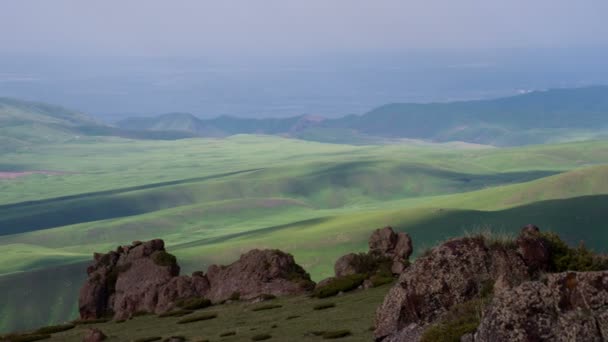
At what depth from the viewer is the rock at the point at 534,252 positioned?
117ft

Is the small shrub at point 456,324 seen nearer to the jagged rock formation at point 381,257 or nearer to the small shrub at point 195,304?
the jagged rock formation at point 381,257

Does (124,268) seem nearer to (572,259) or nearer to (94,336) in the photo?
(94,336)

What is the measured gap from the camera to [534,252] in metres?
36.1

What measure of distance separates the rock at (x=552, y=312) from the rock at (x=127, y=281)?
174ft

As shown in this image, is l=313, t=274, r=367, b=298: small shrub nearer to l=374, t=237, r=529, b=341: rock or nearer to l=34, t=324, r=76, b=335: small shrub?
l=34, t=324, r=76, b=335: small shrub

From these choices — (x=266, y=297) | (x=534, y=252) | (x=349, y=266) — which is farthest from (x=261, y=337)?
(x=349, y=266)

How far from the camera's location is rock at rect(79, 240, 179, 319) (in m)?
72.1

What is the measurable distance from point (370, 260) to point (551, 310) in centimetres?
4418

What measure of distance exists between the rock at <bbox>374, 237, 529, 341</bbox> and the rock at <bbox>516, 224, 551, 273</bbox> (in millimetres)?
2033

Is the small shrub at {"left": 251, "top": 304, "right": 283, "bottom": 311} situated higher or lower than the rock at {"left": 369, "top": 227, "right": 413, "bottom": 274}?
lower

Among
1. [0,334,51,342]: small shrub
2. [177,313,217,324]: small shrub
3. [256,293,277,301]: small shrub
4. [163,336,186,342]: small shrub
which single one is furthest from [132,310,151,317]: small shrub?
[163,336,186,342]: small shrub

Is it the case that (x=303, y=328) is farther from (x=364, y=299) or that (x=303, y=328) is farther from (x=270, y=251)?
(x=270, y=251)

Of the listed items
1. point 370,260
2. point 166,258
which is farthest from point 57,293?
point 370,260

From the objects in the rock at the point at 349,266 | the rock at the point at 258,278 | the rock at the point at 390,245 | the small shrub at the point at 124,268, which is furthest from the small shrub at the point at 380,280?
the small shrub at the point at 124,268
